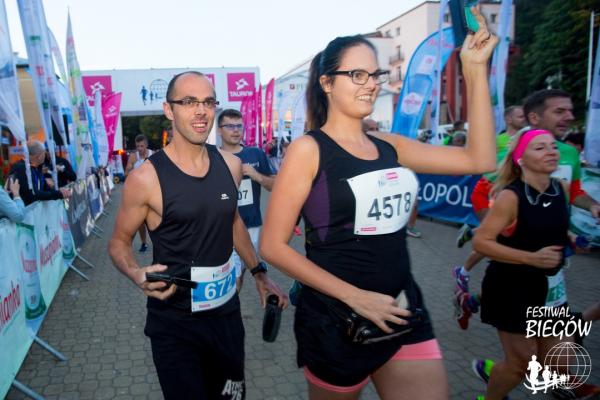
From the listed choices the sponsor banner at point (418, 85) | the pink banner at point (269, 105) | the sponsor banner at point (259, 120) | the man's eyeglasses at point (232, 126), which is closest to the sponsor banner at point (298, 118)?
the pink banner at point (269, 105)

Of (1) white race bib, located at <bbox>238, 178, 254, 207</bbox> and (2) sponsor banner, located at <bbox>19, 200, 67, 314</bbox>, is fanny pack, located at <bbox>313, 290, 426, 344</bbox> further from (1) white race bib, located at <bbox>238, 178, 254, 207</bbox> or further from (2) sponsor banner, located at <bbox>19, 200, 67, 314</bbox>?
(2) sponsor banner, located at <bbox>19, 200, 67, 314</bbox>

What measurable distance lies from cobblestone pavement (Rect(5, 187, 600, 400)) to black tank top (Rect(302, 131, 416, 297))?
2.01 m

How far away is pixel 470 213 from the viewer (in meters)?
9.48

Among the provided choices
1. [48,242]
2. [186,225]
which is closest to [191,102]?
[186,225]

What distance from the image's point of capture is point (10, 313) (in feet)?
12.4

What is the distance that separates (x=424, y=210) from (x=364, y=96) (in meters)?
9.28

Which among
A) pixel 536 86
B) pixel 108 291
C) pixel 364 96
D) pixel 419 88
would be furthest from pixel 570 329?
pixel 536 86

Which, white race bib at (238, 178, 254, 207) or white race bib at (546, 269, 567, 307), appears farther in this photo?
white race bib at (238, 178, 254, 207)

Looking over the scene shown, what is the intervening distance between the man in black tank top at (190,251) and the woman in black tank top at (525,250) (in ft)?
4.51

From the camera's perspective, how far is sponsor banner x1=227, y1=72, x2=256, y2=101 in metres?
24.3

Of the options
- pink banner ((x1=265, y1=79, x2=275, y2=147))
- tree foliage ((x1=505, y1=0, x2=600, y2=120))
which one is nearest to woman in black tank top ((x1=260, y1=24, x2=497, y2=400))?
pink banner ((x1=265, y1=79, x2=275, y2=147))

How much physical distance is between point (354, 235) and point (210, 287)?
84 cm

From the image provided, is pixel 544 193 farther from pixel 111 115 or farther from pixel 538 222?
pixel 111 115

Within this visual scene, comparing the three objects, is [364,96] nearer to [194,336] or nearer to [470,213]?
[194,336]
